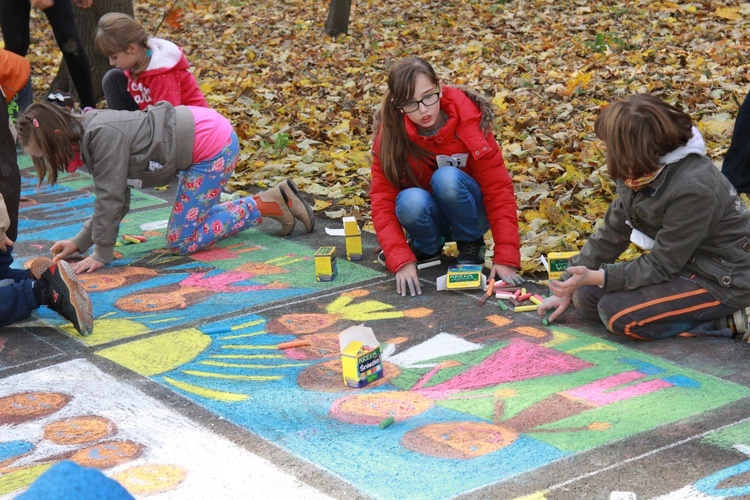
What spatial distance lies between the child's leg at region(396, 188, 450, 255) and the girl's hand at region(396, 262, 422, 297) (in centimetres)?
21

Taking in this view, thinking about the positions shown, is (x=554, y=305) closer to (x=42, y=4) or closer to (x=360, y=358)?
(x=360, y=358)

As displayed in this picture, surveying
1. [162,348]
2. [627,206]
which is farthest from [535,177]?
[162,348]

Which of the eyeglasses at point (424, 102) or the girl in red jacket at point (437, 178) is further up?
the eyeglasses at point (424, 102)

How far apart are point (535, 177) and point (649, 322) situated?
7.08 feet

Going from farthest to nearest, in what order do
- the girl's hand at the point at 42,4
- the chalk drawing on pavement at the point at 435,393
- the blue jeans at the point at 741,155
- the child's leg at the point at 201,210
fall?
the girl's hand at the point at 42,4
the child's leg at the point at 201,210
the blue jeans at the point at 741,155
the chalk drawing on pavement at the point at 435,393

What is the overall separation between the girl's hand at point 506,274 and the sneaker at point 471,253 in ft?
0.96

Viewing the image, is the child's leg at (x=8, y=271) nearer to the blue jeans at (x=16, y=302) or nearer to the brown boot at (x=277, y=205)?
the blue jeans at (x=16, y=302)

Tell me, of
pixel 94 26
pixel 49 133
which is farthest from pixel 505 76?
pixel 49 133

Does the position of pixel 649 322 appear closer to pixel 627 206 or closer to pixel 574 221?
pixel 627 206

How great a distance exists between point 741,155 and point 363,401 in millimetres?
2717

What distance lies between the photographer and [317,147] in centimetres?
679

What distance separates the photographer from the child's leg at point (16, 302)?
389cm

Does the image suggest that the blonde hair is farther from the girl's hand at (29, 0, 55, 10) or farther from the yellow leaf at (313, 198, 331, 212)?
the girl's hand at (29, 0, 55, 10)

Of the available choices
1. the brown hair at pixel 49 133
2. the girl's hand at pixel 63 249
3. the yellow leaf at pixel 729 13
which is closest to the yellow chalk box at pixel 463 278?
the brown hair at pixel 49 133
